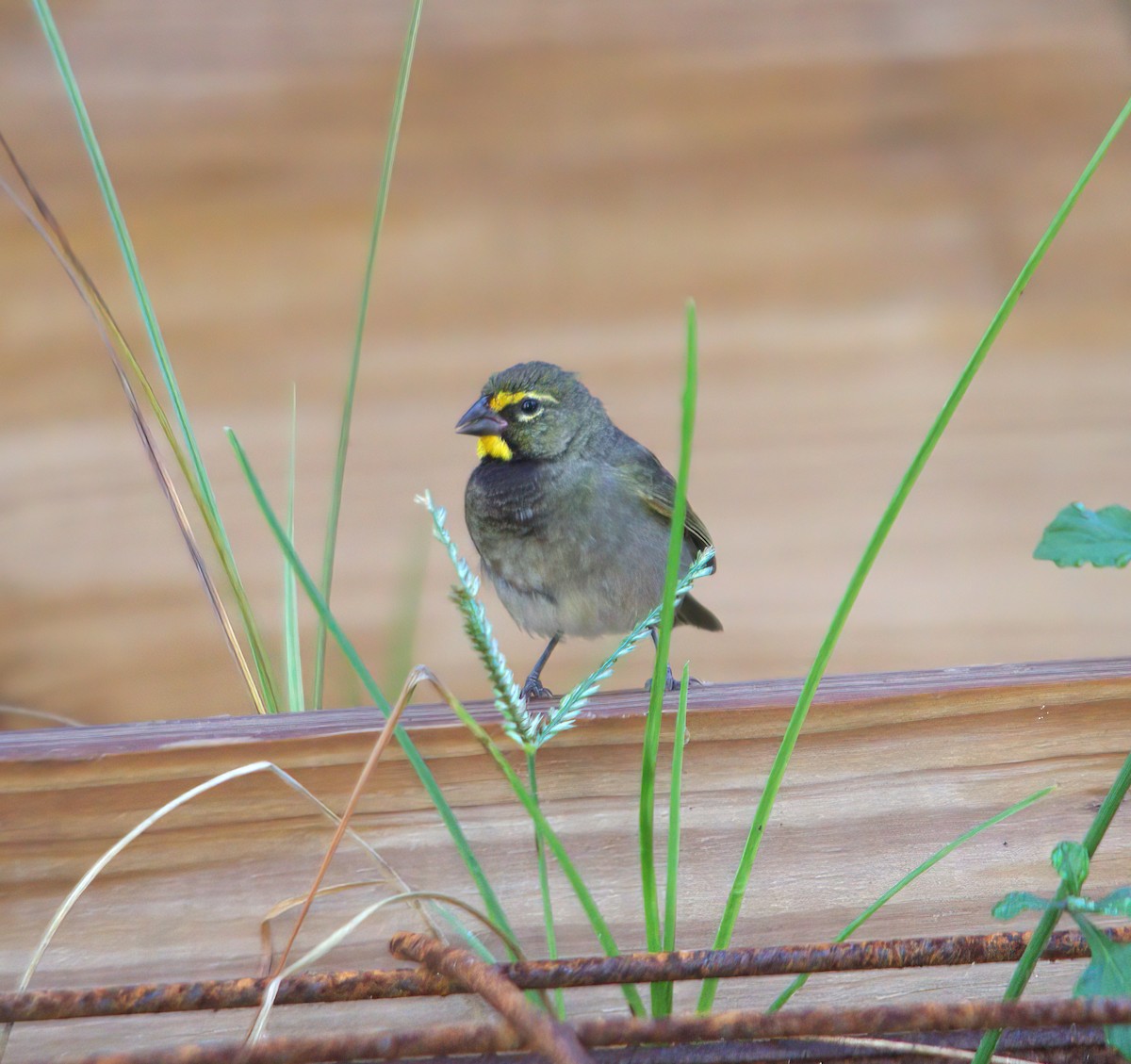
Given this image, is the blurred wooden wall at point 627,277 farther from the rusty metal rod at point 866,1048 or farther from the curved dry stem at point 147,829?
the rusty metal rod at point 866,1048

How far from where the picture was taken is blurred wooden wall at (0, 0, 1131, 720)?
2111 millimetres

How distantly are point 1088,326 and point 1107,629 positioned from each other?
1.75 feet

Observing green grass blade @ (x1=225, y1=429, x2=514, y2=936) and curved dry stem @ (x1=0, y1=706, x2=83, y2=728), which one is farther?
curved dry stem @ (x1=0, y1=706, x2=83, y2=728)

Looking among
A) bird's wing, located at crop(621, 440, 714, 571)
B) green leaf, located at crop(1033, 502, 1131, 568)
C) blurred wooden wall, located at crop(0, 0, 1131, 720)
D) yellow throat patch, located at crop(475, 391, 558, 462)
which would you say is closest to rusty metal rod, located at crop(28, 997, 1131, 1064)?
green leaf, located at crop(1033, 502, 1131, 568)

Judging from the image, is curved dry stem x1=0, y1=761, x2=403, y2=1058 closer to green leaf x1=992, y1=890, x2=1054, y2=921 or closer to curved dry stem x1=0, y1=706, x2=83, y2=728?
curved dry stem x1=0, y1=706, x2=83, y2=728

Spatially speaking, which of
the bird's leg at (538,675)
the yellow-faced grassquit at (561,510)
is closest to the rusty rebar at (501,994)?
the yellow-faced grassquit at (561,510)

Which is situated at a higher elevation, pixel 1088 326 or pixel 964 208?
pixel 964 208

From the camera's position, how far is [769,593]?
2182 millimetres

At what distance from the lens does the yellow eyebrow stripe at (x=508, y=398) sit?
1.90 meters

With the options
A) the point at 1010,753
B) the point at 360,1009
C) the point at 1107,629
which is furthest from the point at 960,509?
the point at 360,1009

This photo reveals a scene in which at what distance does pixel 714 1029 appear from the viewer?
56 cm

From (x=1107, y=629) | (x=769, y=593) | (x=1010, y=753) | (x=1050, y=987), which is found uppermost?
(x=769, y=593)

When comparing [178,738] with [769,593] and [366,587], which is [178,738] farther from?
[769,593]

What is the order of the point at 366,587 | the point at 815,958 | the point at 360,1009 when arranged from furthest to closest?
1. the point at 366,587
2. the point at 360,1009
3. the point at 815,958
